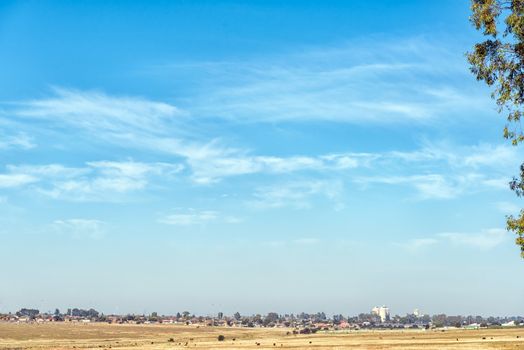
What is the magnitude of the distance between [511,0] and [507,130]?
6.71m

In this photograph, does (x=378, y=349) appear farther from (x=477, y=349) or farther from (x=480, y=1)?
(x=480, y=1)

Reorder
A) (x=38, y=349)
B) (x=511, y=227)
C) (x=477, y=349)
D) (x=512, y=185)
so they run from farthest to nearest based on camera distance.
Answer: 1. (x=38, y=349)
2. (x=477, y=349)
3. (x=512, y=185)
4. (x=511, y=227)

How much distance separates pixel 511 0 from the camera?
99.8 feet

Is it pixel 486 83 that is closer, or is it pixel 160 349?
pixel 486 83

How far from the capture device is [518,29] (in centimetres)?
2981

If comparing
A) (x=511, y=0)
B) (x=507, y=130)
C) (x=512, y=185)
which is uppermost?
(x=511, y=0)

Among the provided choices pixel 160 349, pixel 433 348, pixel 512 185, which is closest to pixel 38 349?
pixel 160 349

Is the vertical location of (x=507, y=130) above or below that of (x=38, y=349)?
above

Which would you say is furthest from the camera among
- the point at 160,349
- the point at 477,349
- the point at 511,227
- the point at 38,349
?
the point at 38,349

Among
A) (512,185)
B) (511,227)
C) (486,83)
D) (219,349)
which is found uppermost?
(486,83)

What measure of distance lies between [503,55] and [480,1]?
11.0 ft

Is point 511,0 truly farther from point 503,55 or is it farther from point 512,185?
point 512,185

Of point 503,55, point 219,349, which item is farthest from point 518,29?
point 219,349

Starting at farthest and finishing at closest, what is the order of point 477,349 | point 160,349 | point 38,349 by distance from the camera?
point 38,349
point 160,349
point 477,349
